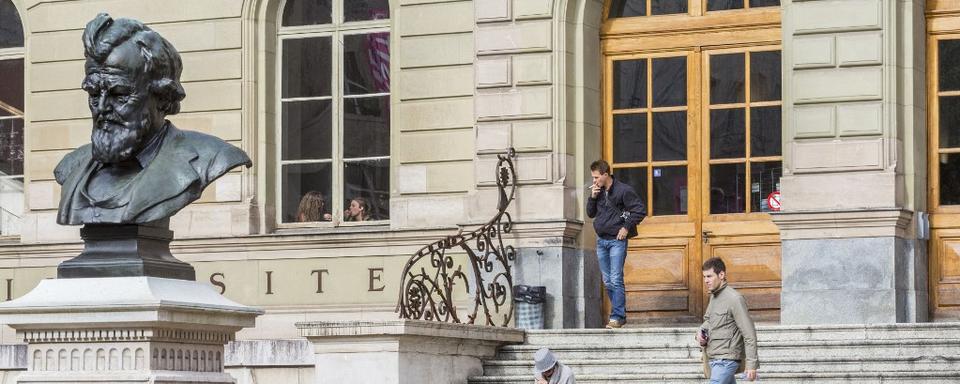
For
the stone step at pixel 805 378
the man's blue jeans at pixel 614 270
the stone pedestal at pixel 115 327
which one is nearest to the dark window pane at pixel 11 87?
the man's blue jeans at pixel 614 270

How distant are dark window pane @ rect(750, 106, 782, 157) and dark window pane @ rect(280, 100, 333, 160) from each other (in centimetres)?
449

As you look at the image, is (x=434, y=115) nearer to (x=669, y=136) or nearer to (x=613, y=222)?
(x=669, y=136)

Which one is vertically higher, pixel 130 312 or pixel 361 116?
pixel 361 116

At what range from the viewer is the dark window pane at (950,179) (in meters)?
18.4

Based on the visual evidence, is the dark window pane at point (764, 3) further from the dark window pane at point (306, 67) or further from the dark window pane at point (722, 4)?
the dark window pane at point (306, 67)

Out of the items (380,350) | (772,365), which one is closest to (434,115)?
(380,350)

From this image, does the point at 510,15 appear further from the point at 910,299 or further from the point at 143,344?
the point at 143,344

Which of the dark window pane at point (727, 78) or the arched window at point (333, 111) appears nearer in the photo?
the dark window pane at point (727, 78)

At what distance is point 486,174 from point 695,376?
4405 mm

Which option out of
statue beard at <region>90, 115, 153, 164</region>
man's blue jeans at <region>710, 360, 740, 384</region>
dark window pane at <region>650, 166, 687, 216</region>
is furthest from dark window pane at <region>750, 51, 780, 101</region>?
statue beard at <region>90, 115, 153, 164</region>

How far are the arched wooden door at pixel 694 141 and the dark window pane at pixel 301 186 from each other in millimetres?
3059

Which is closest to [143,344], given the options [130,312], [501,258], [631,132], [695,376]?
[130,312]

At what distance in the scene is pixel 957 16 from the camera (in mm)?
18484

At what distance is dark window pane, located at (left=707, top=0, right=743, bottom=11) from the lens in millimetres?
19344
